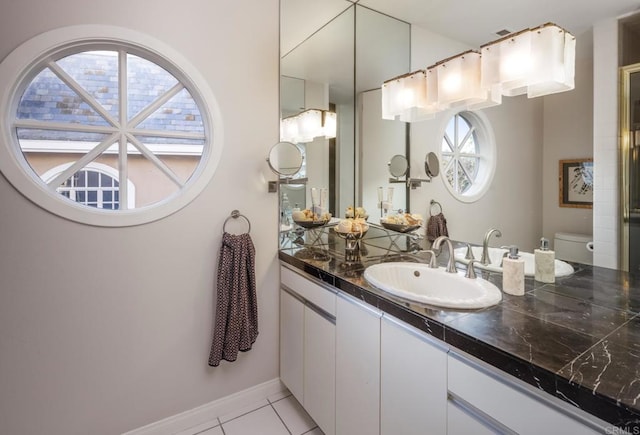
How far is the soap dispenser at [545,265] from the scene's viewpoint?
1.28m

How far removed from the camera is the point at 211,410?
185cm

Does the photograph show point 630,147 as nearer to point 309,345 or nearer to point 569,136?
point 569,136

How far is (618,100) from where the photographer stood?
1153mm

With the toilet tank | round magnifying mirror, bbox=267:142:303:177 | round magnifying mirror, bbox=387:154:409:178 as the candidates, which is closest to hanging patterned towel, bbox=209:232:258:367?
round magnifying mirror, bbox=267:142:303:177

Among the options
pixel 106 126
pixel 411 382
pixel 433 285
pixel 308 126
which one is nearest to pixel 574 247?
pixel 433 285

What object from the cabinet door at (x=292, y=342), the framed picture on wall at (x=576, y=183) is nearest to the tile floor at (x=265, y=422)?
the cabinet door at (x=292, y=342)

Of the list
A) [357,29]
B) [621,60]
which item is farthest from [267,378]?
[357,29]

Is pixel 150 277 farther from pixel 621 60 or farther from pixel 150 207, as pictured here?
pixel 621 60

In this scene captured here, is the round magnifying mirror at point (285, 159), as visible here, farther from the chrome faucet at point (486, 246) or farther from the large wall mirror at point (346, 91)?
the chrome faucet at point (486, 246)

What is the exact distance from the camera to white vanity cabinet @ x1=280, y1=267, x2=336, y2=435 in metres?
1.51

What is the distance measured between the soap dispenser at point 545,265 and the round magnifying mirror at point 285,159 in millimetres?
1396

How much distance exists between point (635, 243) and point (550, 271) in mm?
299

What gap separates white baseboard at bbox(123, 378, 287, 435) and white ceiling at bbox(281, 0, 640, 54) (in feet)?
7.42

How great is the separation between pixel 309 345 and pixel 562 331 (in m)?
1.17
